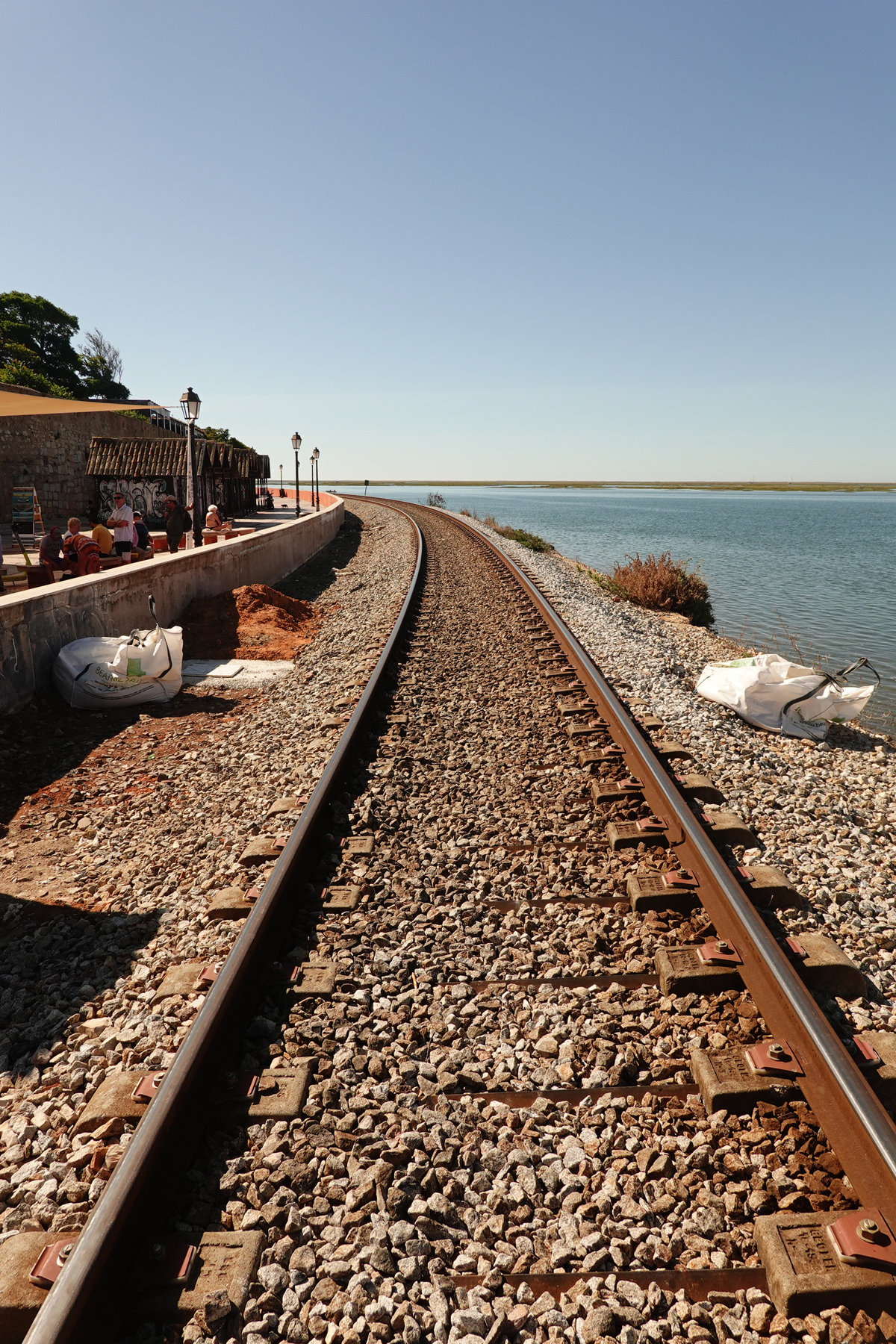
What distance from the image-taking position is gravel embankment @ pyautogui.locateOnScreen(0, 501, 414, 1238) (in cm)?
245

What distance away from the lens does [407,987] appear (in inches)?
120

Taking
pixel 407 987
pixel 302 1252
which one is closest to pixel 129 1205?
pixel 302 1252

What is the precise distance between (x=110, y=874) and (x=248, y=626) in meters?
6.92

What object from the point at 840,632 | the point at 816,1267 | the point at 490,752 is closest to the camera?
the point at 816,1267

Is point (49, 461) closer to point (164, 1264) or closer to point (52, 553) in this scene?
point (52, 553)

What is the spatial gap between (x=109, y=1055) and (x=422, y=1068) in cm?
113

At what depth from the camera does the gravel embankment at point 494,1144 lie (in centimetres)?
189

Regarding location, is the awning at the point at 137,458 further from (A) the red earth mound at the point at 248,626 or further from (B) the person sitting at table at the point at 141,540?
(A) the red earth mound at the point at 248,626

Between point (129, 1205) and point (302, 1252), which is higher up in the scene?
point (129, 1205)

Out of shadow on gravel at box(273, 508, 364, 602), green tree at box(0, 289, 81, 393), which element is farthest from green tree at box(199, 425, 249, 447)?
shadow on gravel at box(273, 508, 364, 602)

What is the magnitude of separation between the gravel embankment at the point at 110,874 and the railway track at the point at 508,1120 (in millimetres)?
323

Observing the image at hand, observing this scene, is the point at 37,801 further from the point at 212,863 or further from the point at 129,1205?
the point at 129,1205

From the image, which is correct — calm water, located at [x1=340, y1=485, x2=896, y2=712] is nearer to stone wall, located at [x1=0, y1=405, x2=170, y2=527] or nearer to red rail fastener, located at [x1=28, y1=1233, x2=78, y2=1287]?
red rail fastener, located at [x1=28, y1=1233, x2=78, y2=1287]

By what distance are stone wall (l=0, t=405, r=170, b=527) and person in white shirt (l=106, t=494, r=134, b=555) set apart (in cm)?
1064
